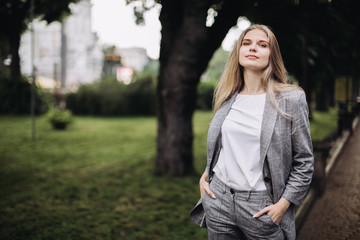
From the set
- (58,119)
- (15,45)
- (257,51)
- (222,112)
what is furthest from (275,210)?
(58,119)

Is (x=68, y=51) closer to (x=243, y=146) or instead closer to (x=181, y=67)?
(x=181, y=67)

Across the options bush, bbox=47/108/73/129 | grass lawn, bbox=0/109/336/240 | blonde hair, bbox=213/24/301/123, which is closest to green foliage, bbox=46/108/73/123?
bush, bbox=47/108/73/129

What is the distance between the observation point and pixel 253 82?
2.05 m

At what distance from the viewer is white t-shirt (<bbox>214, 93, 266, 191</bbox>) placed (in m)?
1.86

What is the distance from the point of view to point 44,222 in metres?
4.77

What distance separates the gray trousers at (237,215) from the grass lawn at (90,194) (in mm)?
2574

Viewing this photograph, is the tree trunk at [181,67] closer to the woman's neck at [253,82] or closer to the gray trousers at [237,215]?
the woman's neck at [253,82]

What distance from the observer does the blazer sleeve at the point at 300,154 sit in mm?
1818

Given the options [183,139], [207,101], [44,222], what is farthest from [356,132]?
[207,101]

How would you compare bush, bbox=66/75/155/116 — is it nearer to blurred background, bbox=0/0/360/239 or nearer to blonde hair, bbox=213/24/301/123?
blurred background, bbox=0/0/360/239

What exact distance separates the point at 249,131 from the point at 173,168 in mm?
5368

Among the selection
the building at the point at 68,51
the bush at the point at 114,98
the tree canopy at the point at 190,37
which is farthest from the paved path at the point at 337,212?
the building at the point at 68,51

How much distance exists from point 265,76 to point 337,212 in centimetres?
387

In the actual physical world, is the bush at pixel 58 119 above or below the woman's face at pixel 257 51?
below
